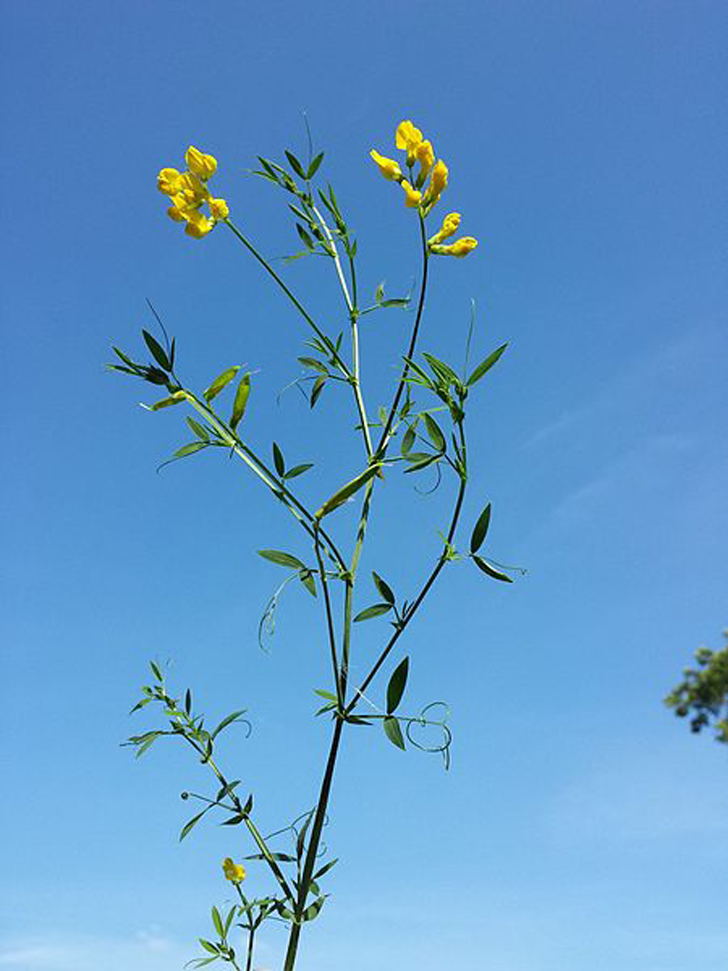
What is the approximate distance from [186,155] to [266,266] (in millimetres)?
183

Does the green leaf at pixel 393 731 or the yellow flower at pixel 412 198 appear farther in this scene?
the yellow flower at pixel 412 198

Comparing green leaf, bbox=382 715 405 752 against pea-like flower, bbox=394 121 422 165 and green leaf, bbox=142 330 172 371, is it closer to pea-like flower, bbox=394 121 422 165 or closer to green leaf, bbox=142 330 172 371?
green leaf, bbox=142 330 172 371

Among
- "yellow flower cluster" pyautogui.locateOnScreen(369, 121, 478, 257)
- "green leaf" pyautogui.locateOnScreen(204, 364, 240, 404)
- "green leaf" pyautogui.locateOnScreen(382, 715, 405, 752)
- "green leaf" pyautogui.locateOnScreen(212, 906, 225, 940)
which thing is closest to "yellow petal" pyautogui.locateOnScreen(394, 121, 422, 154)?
"yellow flower cluster" pyautogui.locateOnScreen(369, 121, 478, 257)

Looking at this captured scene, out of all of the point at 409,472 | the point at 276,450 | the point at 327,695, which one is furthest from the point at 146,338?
the point at 327,695

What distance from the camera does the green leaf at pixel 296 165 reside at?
4.63ft

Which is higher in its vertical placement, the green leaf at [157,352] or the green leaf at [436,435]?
the green leaf at [157,352]

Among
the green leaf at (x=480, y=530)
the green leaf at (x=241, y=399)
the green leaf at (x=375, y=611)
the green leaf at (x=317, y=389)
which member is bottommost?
the green leaf at (x=375, y=611)

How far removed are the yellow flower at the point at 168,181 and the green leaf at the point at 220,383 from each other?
0.94ft

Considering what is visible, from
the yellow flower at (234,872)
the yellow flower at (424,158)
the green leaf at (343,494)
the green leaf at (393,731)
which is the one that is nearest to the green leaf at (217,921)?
the yellow flower at (234,872)

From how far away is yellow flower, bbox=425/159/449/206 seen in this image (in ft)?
4.21

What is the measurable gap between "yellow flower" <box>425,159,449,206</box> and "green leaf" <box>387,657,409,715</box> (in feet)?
2.07

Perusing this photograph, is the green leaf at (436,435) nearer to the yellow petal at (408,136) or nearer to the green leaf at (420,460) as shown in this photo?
the green leaf at (420,460)

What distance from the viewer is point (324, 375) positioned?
4.53 ft

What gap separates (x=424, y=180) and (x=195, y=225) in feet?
1.07
